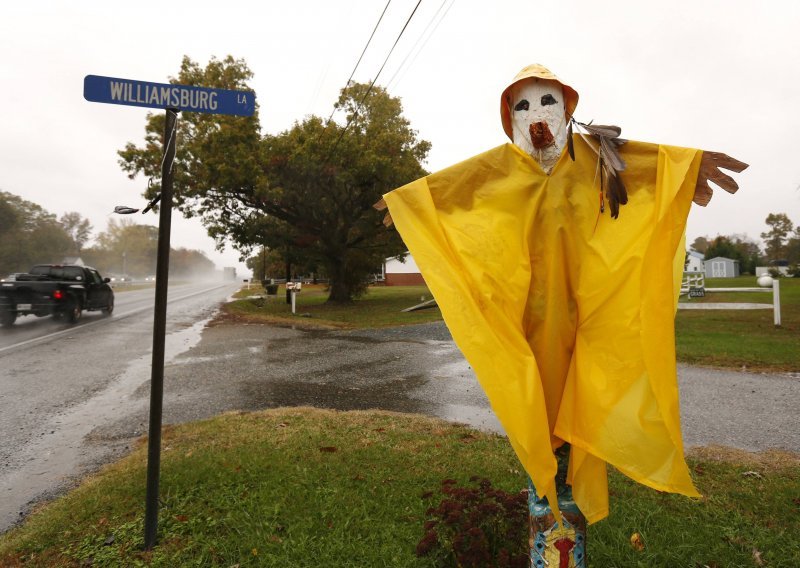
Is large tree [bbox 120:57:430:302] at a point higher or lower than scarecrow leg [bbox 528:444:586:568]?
higher

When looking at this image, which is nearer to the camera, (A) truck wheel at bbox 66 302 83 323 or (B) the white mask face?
(B) the white mask face

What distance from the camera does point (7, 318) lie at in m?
14.2

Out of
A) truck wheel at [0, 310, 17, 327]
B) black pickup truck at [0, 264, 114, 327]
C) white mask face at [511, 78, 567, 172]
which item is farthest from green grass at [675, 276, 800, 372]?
truck wheel at [0, 310, 17, 327]

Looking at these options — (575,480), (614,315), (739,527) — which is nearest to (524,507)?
(575,480)

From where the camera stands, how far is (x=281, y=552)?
2.69m

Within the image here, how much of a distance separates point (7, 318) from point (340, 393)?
13018mm

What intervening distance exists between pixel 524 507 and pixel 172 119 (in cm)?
297

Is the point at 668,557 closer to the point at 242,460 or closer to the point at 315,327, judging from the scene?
the point at 242,460

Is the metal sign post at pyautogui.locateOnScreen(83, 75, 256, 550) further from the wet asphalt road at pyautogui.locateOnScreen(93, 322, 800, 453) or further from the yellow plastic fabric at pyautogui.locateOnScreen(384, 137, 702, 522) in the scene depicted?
the wet asphalt road at pyautogui.locateOnScreen(93, 322, 800, 453)

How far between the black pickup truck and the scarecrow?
16101 millimetres

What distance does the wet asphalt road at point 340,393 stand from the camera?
4.92 m

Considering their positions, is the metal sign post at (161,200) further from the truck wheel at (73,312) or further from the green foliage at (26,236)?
the green foliage at (26,236)

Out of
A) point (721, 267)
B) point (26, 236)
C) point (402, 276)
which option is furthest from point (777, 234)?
point (26, 236)

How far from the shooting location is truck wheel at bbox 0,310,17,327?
46.0ft
